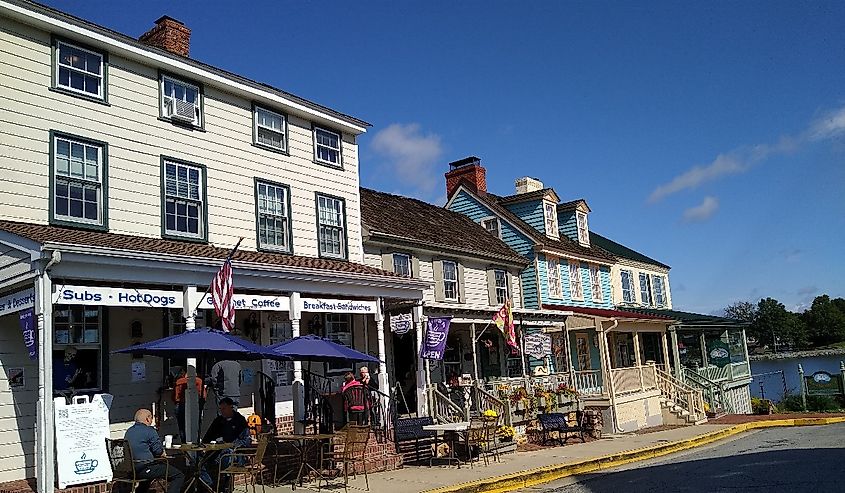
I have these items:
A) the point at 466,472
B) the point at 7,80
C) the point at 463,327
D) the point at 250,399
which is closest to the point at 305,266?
the point at 250,399

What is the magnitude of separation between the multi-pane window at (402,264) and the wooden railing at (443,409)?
13.6 ft

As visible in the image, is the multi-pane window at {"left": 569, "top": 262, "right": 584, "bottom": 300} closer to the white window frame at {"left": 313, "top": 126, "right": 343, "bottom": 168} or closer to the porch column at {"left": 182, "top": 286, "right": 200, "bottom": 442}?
the white window frame at {"left": 313, "top": 126, "right": 343, "bottom": 168}

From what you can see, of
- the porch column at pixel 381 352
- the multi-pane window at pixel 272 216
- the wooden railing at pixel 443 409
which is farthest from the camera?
the wooden railing at pixel 443 409

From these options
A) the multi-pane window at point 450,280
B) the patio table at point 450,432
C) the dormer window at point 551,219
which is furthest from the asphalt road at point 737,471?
the dormer window at point 551,219

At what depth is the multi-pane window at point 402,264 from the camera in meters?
21.4

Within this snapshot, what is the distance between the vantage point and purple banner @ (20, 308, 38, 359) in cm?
1065

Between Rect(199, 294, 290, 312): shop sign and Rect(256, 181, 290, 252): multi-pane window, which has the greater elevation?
Rect(256, 181, 290, 252): multi-pane window

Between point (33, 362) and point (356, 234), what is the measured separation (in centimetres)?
880

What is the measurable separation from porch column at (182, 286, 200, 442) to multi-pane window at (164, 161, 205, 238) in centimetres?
255

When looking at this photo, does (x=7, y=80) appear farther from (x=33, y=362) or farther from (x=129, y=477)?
(x=129, y=477)

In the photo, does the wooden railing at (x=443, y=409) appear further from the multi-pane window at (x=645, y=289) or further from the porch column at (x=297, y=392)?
the multi-pane window at (x=645, y=289)

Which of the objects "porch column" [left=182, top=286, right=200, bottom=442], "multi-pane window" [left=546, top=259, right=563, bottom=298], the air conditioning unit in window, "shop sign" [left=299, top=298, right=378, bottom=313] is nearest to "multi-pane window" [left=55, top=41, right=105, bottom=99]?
the air conditioning unit in window

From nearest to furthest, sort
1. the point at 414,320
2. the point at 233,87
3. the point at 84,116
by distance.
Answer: the point at 84,116
the point at 233,87
the point at 414,320

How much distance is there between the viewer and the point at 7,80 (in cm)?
1249
